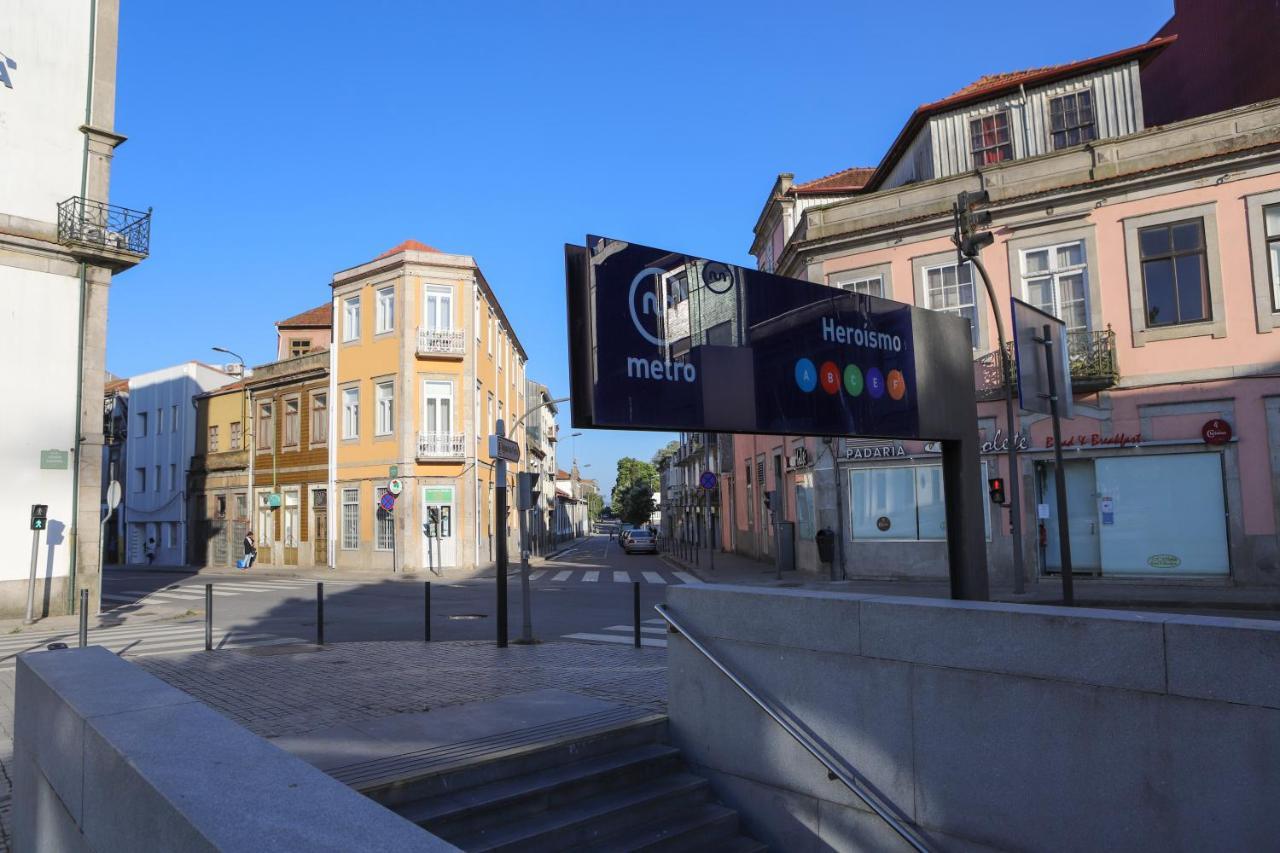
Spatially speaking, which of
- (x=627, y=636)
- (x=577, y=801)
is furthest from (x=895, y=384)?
(x=627, y=636)

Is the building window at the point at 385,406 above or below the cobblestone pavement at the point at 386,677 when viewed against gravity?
above

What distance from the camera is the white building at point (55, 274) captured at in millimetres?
17250

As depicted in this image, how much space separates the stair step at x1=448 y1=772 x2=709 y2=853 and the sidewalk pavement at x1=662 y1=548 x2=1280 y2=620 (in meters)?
7.55

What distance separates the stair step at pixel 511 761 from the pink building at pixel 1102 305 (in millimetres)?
16168

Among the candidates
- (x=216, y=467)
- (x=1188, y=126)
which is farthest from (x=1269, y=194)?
(x=216, y=467)

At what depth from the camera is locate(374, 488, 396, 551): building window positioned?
3286 centimetres

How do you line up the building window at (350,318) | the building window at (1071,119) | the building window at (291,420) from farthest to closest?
the building window at (291,420), the building window at (350,318), the building window at (1071,119)

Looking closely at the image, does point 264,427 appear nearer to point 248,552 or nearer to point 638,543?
point 248,552

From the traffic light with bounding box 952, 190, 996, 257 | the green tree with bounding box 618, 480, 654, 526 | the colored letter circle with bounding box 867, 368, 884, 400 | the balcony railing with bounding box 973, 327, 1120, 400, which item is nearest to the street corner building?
the balcony railing with bounding box 973, 327, 1120, 400

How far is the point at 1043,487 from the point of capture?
20.8 metres

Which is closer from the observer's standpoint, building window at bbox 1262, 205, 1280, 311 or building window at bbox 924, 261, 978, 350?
building window at bbox 1262, 205, 1280, 311

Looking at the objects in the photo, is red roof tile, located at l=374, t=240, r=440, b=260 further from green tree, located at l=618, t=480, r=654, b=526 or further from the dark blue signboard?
green tree, located at l=618, t=480, r=654, b=526

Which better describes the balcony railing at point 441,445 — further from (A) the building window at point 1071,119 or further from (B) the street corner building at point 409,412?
(A) the building window at point 1071,119

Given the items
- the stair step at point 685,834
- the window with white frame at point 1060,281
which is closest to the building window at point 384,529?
the window with white frame at point 1060,281
